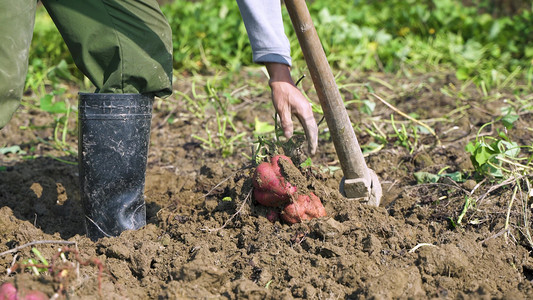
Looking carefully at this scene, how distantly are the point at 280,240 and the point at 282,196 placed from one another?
0.57 feet

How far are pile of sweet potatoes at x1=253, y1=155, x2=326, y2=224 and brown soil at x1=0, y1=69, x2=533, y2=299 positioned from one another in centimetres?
5

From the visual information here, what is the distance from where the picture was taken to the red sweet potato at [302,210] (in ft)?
6.30

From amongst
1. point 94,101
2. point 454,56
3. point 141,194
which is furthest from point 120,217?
point 454,56

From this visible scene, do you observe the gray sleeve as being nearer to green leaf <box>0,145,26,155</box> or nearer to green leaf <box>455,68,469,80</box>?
green leaf <box>0,145,26,155</box>

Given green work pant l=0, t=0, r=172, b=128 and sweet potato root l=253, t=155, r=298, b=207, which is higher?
green work pant l=0, t=0, r=172, b=128

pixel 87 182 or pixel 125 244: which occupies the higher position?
pixel 87 182

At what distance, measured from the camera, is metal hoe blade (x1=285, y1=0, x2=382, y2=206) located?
1.78 metres

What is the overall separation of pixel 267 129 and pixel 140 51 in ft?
3.78

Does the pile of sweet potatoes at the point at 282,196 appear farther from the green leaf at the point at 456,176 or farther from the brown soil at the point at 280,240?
the green leaf at the point at 456,176

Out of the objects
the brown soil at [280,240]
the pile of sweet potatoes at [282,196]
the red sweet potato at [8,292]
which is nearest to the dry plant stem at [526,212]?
the brown soil at [280,240]

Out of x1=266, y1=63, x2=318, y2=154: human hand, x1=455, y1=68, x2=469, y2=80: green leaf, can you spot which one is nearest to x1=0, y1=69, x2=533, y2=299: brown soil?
x1=266, y1=63, x2=318, y2=154: human hand

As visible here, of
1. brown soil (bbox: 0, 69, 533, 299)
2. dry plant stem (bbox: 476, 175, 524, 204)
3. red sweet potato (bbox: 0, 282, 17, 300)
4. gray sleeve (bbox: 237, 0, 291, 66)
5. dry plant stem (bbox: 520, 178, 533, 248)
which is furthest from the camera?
dry plant stem (bbox: 476, 175, 524, 204)

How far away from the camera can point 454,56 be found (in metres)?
4.89

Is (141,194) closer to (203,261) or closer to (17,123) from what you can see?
(203,261)
